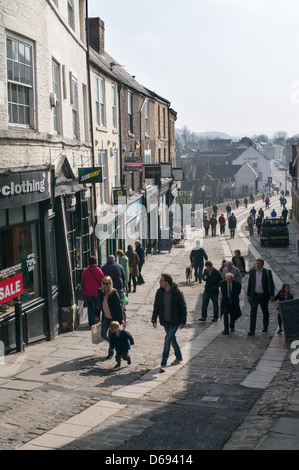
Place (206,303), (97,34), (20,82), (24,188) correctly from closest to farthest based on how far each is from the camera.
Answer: (24,188) → (20,82) → (206,303) → (97,34)

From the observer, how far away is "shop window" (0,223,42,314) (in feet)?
35.8

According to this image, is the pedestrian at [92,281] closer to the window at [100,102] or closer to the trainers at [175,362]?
the trainers at [175,362]

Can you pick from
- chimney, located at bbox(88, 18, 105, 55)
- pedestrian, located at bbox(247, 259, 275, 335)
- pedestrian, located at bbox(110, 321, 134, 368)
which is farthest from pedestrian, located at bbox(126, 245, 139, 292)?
chimney, located at bbox(88, 18, 105, 55)

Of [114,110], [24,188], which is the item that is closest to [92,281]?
[24,188]

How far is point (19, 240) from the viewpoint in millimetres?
11562

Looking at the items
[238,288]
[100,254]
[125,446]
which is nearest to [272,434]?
[125,446]

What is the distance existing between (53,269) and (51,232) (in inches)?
35.9

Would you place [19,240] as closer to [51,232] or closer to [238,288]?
[51,232]

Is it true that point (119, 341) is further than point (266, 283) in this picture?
No

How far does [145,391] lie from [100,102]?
14.0 m

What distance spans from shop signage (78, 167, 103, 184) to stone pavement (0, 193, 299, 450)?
3.97 meters

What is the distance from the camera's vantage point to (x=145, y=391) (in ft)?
30.0

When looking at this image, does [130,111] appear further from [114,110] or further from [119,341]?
[119,341]

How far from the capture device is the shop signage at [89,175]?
604 inches
